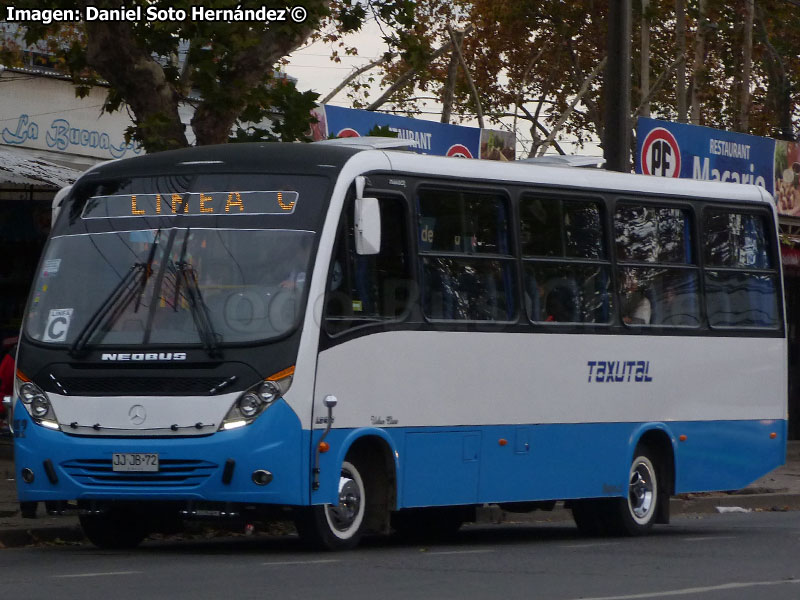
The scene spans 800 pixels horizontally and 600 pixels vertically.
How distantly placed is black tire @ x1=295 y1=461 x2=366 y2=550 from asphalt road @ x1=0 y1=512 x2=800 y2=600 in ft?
0.40

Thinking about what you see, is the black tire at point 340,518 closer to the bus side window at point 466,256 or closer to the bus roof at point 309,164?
the bus side window at point 466,256

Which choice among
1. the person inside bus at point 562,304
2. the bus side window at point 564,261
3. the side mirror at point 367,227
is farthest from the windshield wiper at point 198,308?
the person inside bus at point 562,304

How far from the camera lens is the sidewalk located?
1273cm

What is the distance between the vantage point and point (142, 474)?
1097 cm

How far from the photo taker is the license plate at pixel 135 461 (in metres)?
10.9

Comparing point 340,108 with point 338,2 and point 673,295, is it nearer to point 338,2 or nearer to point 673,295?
point 338,2

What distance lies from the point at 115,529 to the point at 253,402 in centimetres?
198

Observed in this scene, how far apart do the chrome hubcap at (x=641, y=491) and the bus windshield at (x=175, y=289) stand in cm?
458

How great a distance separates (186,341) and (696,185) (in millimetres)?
5956

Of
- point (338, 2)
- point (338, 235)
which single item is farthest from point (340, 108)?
point (338, 235)

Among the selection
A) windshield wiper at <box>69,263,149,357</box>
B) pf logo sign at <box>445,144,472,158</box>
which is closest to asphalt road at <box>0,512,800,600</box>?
windshield wiper at <box>69,263,149,357</box>

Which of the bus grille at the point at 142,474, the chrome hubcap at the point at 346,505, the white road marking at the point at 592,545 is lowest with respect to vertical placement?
the white road marking at the point at 592,545

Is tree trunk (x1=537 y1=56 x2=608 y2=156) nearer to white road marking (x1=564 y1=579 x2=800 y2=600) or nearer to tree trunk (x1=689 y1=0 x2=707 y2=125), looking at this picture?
tree trunk (x1=689 y1=0 x2=707 y2=125)

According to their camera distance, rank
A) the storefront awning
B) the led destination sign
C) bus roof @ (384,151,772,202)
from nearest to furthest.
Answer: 1. the led destination sign
2. bus roof @ (384,151,772,202)
3. the storefront awning
